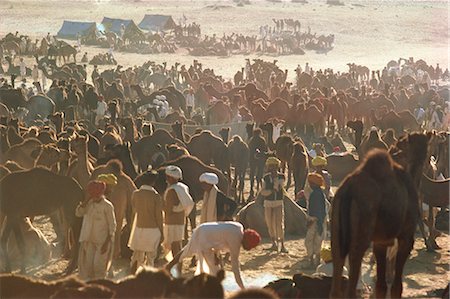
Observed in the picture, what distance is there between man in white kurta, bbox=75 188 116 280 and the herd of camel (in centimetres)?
107

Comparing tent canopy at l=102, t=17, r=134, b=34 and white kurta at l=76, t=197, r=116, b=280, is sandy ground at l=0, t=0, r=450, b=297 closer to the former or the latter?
tent canopy at l=102, t=17, r=134, b=34

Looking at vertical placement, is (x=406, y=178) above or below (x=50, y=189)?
above

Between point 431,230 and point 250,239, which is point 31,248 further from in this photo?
point 431,230

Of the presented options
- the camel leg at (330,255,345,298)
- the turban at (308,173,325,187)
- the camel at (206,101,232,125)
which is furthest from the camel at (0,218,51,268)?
the camel at (206,101,232,125)

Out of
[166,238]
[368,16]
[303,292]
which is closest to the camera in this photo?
[303,292]

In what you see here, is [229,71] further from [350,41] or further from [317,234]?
[317,234]

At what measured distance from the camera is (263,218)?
1238cm

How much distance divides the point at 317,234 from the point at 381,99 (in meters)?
14.6

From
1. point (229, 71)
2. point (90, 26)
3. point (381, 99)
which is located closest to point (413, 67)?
point (229, 71)

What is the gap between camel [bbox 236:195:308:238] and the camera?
12.4 m

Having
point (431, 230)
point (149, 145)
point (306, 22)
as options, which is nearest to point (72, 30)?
point (306, 22)

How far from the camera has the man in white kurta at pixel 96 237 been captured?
866 centimetres

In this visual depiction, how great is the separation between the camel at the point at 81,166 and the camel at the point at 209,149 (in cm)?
339

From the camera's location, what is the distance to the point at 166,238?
9523 mm
